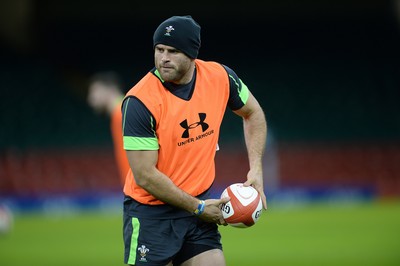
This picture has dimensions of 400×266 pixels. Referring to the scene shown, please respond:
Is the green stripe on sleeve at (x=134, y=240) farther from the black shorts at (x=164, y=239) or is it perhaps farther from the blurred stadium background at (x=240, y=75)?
the blurred stadium background at (x=240, y=75)

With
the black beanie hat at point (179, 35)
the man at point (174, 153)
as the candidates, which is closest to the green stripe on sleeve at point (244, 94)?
the man at point (174, 153)

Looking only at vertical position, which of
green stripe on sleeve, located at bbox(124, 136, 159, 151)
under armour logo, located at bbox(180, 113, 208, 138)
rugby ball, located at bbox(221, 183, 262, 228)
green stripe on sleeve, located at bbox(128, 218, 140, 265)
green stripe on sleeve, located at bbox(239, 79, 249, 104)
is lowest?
green stripe on sleeve, located at bbox(128, 218, 140, 265)

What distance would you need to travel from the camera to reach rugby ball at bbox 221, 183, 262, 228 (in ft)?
18.6

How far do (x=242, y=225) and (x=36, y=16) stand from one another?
23.8 metres

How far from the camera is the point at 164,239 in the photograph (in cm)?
562

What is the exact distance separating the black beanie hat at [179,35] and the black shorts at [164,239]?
46.6 inches

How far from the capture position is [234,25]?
29781 mm

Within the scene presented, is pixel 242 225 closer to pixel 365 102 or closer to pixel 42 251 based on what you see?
pixel 42 251

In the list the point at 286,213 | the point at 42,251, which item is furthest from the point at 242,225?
the point at 286,213

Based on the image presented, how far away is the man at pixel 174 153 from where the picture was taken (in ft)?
17.7

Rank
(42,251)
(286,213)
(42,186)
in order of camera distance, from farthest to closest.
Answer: (42,186)
(286,213)
(42,251)

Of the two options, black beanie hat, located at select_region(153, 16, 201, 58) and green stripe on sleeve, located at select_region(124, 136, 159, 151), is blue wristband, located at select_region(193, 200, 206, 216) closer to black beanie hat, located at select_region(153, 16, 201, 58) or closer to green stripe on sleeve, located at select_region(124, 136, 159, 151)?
green stripe on sleeve, located at select_region(124, 136, 159, 151)

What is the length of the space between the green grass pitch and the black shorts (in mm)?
6076

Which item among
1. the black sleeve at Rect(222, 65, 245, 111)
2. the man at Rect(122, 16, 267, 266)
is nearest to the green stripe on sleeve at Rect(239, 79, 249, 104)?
the black sleeve at Rect(222, 65, 245, 111)
